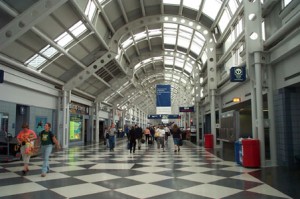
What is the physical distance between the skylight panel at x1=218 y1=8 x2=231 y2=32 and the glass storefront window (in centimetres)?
1481

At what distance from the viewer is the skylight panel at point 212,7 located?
1970cm

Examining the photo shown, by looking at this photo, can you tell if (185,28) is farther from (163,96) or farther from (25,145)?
(25,145)

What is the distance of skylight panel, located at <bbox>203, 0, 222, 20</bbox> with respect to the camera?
19703mm

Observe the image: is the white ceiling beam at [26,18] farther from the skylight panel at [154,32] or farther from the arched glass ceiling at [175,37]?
the skylight panel at [154,32]

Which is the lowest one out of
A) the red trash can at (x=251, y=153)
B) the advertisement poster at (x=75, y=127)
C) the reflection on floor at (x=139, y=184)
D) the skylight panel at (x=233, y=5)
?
the reflection on floor at (x=139, y=184)

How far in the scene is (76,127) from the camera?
88.6ft

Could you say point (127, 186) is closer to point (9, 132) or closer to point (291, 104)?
point (291, 104)

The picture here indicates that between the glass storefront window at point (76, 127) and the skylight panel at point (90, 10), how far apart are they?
11.1 m

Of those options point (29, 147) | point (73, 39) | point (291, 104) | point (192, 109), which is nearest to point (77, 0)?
point (73, 39)

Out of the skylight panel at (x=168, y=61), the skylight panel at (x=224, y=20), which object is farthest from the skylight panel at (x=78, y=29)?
the skylight panel at (x=168, y=61)

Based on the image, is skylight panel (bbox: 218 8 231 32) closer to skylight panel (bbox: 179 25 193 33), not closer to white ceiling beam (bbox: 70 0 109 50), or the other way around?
skylight panel (bbox: 179 25 193 33)

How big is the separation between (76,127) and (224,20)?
16286mm

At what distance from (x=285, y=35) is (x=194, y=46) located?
20594 millimetres

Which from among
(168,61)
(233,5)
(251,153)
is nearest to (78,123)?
(233,5)
